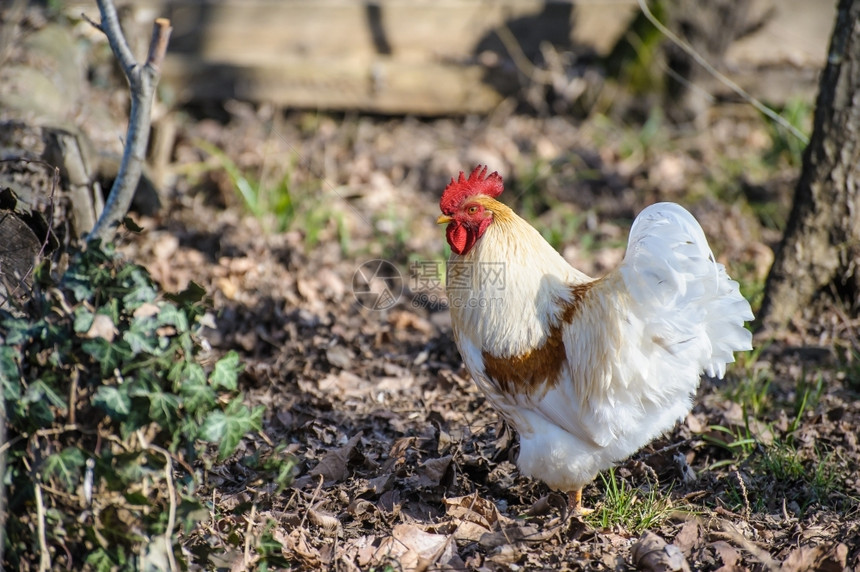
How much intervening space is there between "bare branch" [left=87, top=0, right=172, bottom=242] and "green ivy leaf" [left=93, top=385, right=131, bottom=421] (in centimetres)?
123

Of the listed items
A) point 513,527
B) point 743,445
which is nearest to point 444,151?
point 743,445

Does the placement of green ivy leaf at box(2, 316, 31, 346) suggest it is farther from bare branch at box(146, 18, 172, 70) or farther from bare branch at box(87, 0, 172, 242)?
bare branch at box(146, 18, 172, 70)

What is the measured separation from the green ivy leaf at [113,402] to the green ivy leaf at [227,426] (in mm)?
238

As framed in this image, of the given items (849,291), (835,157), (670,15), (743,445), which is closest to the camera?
(743,445)

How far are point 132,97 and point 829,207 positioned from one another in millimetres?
3995

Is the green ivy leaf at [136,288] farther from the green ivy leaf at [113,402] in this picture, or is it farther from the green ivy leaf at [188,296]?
the green ivy leaf at [113,402]

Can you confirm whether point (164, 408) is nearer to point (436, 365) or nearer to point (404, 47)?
point (436, 365)

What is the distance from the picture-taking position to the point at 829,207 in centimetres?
455

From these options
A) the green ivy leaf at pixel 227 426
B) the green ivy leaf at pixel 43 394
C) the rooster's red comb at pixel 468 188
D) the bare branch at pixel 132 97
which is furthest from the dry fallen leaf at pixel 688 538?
the bare branch at pixel 132 97

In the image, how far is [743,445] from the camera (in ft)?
12.5

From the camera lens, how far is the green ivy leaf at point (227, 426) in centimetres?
236

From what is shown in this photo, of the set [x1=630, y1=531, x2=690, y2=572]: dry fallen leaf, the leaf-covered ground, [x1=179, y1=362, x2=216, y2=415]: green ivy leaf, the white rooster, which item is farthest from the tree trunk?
[x1=179, y1=362, x2=216, y2=415]: green ivy leaf

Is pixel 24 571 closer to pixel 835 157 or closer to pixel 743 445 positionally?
pixel 743 445

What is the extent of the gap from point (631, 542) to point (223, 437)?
1.86 meters
